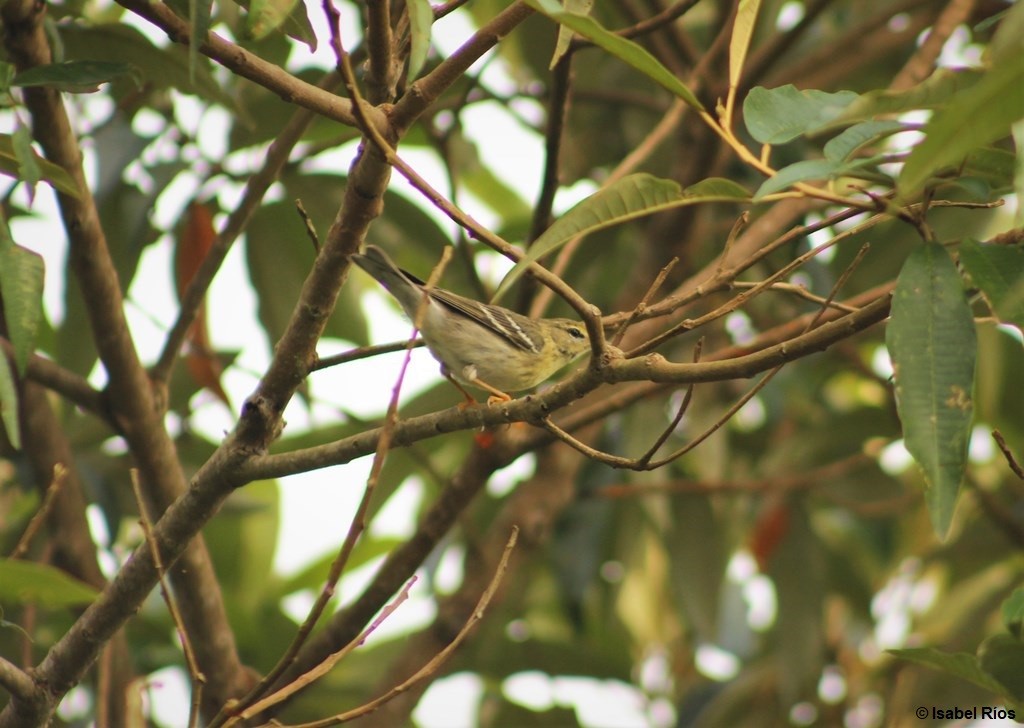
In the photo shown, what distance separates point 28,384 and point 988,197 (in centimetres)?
310

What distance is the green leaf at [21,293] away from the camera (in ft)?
6.39

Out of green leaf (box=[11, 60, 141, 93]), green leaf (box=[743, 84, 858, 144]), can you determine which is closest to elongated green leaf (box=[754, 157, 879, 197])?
green leaf (box=[743, 84, 858, 144])

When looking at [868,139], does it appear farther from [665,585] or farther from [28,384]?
[665,585]

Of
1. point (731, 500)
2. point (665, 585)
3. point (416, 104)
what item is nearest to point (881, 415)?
point (731, 500)

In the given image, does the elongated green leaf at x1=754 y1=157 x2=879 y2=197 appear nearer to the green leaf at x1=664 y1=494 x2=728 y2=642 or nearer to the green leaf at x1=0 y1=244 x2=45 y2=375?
the green leaf at x1=0 y1=244 x2=45 y2=375

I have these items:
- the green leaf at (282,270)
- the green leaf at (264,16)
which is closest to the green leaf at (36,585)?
the green leaf at (264,16)

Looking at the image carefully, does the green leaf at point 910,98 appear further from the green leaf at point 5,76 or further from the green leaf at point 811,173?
the green leaf at point 5,76

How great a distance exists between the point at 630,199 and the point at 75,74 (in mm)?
1239

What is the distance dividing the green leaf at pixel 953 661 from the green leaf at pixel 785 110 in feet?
3.45

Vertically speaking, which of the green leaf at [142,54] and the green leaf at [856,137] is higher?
the green leaf at [142,54]

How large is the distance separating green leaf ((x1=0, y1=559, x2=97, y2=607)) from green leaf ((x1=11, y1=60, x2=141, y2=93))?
0.98 m

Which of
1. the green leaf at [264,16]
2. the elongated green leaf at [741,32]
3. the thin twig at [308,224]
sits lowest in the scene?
the thin twig at [308,224]

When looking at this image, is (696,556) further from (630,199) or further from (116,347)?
(630,199)

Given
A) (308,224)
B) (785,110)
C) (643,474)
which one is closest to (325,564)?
(643,474)
